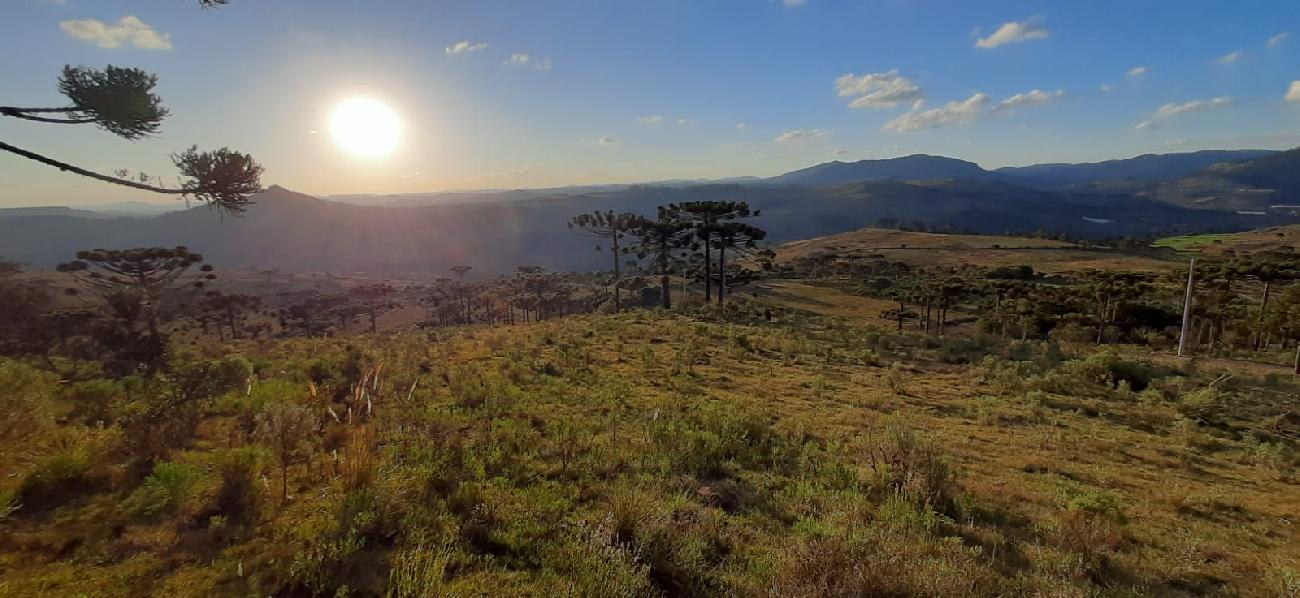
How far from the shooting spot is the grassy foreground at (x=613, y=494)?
161 inches

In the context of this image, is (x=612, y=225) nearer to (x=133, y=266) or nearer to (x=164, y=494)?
(x=133, y=266)

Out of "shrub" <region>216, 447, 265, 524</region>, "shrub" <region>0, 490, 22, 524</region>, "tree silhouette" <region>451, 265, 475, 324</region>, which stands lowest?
"tree silhouette" <region>451, 265, 475, 324</region>

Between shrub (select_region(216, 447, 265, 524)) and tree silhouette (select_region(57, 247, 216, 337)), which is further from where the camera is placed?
tree silhouette (select_region(57, 247, 216, 337))

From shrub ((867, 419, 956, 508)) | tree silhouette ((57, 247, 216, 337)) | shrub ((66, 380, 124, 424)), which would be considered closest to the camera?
shrub ((867, 419, 956, 508))

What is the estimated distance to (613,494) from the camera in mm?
5727

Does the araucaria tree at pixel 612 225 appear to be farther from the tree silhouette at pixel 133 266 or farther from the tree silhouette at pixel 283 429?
the tree silhouette at pixel 283 429

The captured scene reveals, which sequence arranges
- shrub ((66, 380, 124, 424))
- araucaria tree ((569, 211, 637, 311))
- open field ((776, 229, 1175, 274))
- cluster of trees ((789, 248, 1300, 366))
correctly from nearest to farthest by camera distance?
shrub ((66, 380, 124, 424))
cluster of trees ((789, 248, 1300, 366))
araucaria tree ((569, 211, 637, 311))
open field ((776, 229, 1175, 274))

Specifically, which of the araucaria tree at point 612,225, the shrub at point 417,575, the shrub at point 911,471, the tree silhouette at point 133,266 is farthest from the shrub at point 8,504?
the araucaria tree at point 612,225

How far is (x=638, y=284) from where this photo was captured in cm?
5991

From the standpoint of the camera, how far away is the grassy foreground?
409cm

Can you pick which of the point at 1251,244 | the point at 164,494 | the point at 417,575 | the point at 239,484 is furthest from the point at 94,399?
the point at 1251,244

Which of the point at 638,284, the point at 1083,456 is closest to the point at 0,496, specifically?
the point at 1083,456

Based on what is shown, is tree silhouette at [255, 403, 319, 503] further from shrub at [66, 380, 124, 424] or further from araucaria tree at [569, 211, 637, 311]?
araucaria tree at [569, 211, 637, 311]

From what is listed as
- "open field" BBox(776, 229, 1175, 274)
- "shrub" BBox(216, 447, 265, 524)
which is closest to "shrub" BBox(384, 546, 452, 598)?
"shrub" BBox(216, 447, 265, 524)
